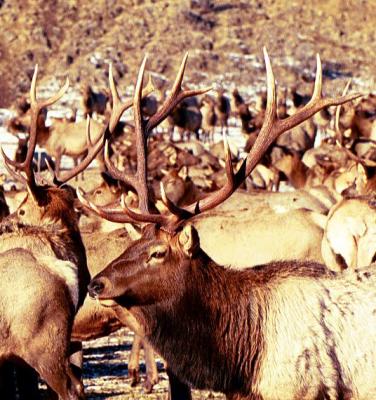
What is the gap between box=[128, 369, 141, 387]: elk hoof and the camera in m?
10.6

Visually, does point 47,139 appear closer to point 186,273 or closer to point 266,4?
point 186,273

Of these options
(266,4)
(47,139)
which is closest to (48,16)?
(266,4)

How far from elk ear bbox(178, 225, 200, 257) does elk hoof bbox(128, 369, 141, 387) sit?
13.3ft

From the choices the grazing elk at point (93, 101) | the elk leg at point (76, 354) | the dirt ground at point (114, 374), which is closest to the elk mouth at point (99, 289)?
the elk leg at point (76, 354)

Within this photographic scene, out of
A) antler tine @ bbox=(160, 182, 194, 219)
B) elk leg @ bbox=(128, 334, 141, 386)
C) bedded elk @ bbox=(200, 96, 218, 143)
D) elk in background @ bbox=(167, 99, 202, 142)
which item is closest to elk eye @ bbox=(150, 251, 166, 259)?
antler tine @ bbox=(160, 182, 194, 219)

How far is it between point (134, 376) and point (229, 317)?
4.02 m

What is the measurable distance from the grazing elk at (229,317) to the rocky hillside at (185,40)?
4805cm

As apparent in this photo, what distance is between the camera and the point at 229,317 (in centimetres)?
682

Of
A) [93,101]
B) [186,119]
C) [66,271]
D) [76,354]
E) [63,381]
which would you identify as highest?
[66,271]

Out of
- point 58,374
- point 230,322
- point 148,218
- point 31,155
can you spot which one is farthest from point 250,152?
point 31,155

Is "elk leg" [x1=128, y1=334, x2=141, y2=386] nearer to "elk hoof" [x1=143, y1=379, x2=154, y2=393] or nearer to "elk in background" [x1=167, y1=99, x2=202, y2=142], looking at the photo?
"elk hoof" [x1=143, y1=379, x2=154, y2=393]

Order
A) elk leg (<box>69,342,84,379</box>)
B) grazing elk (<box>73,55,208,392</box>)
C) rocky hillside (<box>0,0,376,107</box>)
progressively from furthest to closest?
rocky hillside (<box>0,0,376,107</box>) < elk leg (<box>69,342,84,379</box>) < grazing elk (<box>73,55,208,392</box>)

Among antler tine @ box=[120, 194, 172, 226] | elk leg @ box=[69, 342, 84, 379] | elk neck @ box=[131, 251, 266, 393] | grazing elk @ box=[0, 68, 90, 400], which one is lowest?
elk leg @ box=[69, 342, 84, 379]

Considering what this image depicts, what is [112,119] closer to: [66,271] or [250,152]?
[66,271]
